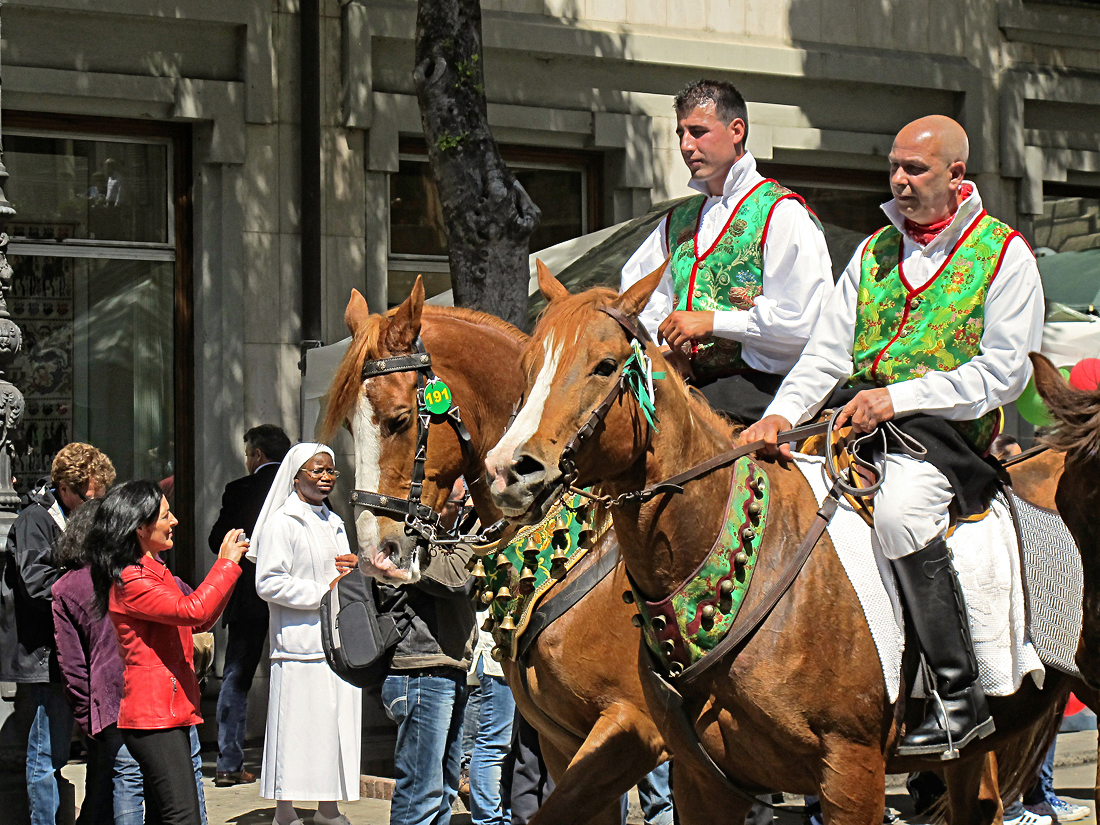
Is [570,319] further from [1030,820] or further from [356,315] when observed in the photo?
[1030,820]

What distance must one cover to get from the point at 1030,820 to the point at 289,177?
7140 millimetres

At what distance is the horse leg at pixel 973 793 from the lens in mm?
5258

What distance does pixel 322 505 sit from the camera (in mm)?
8680

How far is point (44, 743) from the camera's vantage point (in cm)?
704

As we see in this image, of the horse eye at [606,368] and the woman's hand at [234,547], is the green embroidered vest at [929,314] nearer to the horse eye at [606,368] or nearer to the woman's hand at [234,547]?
the horse eye at [606,368]

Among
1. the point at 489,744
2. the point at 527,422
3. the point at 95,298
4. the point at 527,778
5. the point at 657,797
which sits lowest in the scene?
the point at 657,797

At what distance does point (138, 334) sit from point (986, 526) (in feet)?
27.2

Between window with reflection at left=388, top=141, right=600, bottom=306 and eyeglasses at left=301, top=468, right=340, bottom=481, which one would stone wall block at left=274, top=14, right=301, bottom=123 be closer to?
window with reflection at left=388, top=141, right=600, bottom=306

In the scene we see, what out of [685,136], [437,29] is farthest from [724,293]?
[437,29]

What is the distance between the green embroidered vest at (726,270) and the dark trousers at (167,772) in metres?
2.88

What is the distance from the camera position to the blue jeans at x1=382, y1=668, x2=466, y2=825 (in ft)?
20.3

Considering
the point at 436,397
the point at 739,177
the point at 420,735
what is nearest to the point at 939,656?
the point at 739,177

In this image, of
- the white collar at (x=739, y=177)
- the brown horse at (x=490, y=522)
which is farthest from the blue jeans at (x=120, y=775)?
the white collar at (x=739, y=177)

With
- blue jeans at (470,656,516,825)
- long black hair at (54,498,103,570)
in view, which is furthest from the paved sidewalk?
long black hair at (54,498,103,570)
